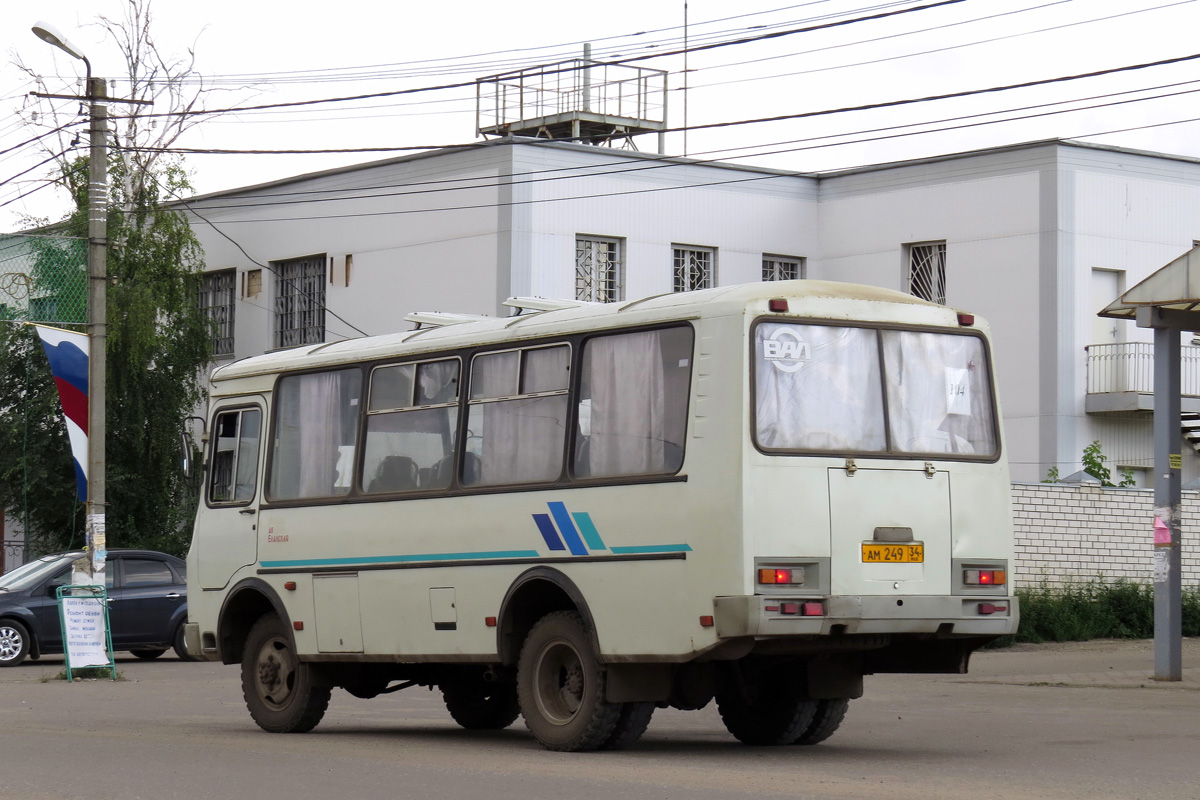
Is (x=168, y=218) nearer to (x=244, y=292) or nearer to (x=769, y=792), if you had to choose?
(x=244, y=292)

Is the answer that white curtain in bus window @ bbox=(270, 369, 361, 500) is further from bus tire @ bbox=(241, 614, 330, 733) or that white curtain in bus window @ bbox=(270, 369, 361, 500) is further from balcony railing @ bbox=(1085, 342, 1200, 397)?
balcony railing @ bbox=(1085, 342, 1200, 397)

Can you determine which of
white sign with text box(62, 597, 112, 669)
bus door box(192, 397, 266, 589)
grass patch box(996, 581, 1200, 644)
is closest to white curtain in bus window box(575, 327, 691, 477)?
bus door box(192, 397, 266, 589)

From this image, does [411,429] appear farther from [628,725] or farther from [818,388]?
[818,388]

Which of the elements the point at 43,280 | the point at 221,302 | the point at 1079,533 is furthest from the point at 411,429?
the point at 221,302

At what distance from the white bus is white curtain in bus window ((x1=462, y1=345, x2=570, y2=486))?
0.02 m

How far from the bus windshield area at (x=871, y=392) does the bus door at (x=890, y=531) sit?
21cm

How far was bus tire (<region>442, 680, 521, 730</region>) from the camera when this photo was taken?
14766 mm

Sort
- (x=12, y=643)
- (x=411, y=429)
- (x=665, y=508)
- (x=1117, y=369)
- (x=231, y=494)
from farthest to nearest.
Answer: (x=1117, y=369) < (x=12, y=643) < (x=231, y=494) < (x=411, y=429) < (x=665, y=508)

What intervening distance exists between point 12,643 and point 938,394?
1716 centimetres

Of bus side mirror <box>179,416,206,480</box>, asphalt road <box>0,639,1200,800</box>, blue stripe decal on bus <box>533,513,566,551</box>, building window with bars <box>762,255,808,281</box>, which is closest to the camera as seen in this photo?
asphalt road <box>0,639,1200,800</box>

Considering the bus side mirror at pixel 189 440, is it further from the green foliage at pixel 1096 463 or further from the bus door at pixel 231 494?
the bus door at pixel 231 494

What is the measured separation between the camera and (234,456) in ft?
50.2

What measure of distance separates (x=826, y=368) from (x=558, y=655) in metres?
2.59

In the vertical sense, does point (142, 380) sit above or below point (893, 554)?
above
